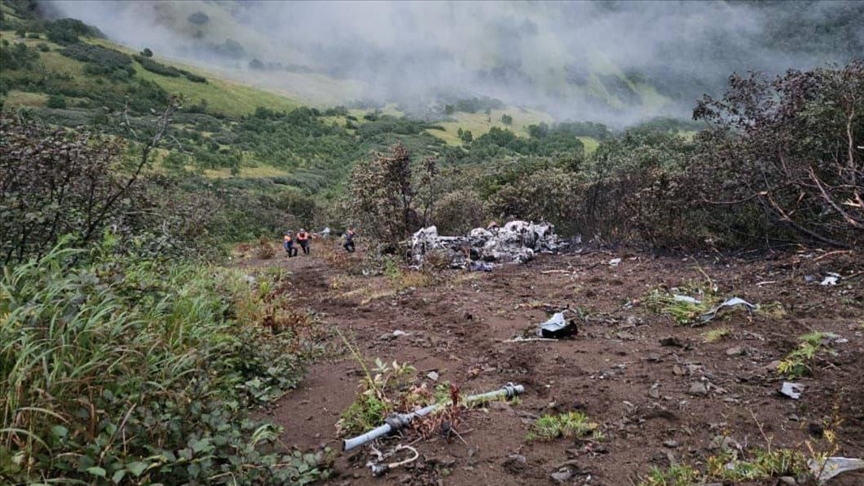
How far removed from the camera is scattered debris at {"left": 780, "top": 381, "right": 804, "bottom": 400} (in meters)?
2.93

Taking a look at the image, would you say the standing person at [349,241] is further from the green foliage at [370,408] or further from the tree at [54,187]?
the green foliage at [370,408]

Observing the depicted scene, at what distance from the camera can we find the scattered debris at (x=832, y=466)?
203 cm

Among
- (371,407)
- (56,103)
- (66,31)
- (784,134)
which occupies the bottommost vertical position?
(56,103)

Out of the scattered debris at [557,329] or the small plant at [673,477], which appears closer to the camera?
the small plant at [673,477]

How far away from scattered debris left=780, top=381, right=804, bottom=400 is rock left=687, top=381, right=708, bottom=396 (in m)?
0.40

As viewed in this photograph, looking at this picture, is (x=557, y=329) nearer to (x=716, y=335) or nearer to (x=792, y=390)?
(x=716, y=335)

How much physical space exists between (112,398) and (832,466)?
2.96 m

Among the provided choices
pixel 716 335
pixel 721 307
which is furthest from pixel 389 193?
pixel 716 335

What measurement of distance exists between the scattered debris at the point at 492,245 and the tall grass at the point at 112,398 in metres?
7.00

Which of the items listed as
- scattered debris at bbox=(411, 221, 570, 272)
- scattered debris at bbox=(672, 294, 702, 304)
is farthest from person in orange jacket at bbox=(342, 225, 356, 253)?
scattered debris at bbox=(672, 294, 702, 304)

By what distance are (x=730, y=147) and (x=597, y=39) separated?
328ft

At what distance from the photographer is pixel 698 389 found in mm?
3137

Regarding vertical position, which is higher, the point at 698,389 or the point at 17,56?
the point at 17,56

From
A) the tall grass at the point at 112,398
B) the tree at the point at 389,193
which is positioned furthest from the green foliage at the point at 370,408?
the tree at the point at 389,193
